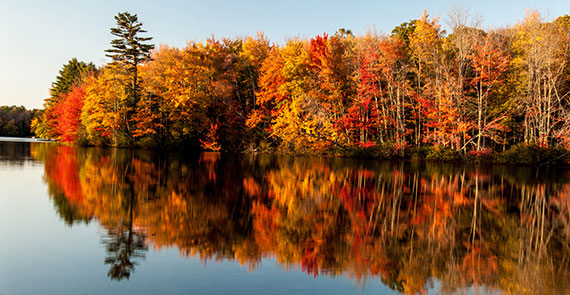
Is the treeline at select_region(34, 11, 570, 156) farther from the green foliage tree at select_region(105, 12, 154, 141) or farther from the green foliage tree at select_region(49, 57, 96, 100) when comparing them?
the green foliage tree at select_region(49, 57, 96, 100)

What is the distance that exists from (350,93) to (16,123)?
90.6m

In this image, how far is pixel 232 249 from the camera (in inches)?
226

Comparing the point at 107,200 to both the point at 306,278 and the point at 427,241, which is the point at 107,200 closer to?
the point at 306,278

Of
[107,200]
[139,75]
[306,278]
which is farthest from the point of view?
[139,75]

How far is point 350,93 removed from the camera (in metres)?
34.4

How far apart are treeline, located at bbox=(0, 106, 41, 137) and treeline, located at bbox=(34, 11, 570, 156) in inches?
2162

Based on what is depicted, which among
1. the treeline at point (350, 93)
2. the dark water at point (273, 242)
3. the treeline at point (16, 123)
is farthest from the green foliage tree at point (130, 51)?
the treeline at point (16, 123)

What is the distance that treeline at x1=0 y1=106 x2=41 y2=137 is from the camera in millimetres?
88025

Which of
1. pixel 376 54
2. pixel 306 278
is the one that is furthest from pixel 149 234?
pixel 376 54

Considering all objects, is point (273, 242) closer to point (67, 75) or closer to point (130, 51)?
point (130, 51)

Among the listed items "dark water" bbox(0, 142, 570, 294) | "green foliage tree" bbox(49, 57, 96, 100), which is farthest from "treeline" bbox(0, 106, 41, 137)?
"dark water" bbox(0, 142, 570, 294)

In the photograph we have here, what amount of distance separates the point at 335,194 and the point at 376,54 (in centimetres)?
2271

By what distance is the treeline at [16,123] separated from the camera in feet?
289

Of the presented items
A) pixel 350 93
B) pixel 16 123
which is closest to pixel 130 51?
pixel 350 93
